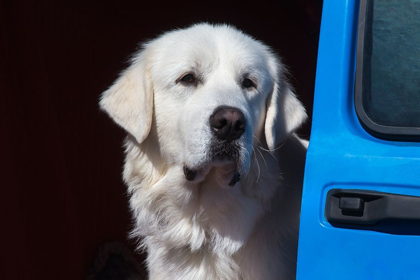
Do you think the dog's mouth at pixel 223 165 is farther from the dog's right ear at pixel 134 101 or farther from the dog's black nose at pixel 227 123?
the dog's right ear at pixel 134 101

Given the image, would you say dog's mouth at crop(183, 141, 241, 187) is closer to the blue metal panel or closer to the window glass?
the blue metal panel

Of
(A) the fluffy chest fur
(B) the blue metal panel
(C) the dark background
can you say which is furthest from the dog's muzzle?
(C) the dark background

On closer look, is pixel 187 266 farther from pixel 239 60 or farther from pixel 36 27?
pixel 36 27

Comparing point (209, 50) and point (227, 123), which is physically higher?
point (209, 50)

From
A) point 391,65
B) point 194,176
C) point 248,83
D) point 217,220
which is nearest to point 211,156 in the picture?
point 194,176

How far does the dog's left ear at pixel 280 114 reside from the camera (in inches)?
98.7

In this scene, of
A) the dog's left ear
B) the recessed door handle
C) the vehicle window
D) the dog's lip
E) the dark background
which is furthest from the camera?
the dark background

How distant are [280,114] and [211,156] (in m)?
0.56

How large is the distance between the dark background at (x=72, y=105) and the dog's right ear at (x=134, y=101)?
98 cm

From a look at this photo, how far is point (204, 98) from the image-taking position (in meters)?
2.33

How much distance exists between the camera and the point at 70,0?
3.88 m

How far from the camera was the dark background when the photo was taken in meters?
3.31

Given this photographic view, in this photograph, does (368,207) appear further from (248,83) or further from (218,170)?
(248,83)

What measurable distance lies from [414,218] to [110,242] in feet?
10.5
